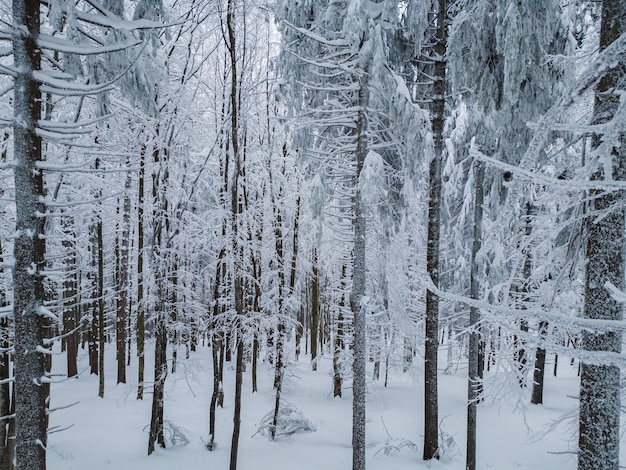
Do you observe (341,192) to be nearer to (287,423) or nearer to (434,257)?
(434,257)

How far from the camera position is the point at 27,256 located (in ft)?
14.1

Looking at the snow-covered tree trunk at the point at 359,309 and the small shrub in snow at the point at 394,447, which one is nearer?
the snow-covered tree trunk at the point at 359,309

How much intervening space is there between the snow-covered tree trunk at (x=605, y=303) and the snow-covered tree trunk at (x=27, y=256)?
5725mm

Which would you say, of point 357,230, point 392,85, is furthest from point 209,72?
point 357,230

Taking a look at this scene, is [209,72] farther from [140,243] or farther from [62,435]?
[62,435]

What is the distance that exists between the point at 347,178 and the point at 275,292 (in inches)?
268

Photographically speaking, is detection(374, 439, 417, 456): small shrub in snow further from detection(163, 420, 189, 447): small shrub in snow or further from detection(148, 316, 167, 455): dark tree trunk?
detection(148, 316, 167, 455): dark tree trunk

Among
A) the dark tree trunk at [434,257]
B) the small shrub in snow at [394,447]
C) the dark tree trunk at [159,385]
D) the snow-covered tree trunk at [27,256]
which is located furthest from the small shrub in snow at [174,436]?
the snow-covered tree trunk at [27,256]

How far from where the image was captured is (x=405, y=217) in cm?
1062

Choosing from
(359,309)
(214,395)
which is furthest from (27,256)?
(214,395)

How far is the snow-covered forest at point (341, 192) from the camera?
3801 millimetres

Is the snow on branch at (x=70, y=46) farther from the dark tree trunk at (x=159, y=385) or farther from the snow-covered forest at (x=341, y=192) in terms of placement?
the dark tree trunk at (x=159, y=385)

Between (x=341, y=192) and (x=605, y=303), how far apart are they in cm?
820

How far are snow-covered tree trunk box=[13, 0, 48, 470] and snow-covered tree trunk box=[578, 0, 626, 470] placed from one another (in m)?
5.73
